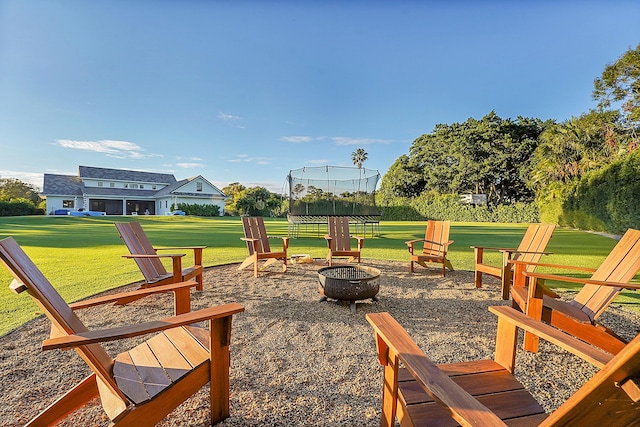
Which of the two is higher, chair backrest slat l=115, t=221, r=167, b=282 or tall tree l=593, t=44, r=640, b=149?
tall tree l=593, t=44, r=640, b=149

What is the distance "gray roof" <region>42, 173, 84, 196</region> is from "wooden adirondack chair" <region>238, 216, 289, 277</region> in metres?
33.5

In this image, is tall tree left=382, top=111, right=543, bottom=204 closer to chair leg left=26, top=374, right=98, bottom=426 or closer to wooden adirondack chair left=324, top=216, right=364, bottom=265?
wooden adirondack chair left=324, top=216, right=364, bottom=265

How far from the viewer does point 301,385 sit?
2.19m

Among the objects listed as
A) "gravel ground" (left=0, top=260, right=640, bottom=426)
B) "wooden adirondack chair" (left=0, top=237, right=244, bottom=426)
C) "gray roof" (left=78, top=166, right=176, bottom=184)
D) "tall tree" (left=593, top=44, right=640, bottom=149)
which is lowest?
"gravel ground" (left=0, top=260, right=640, bottom=426)

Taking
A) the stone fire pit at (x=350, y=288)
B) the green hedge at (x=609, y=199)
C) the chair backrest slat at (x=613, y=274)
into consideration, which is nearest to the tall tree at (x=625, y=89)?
the green hedge at (x=609, y=199)

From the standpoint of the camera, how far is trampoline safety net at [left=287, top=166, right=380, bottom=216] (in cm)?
1312

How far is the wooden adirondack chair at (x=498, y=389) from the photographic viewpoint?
704 mm

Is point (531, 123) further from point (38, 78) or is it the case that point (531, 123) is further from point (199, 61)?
point (38, 78)

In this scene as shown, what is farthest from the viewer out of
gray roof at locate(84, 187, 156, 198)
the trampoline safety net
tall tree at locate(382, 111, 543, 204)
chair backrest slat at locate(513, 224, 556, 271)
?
gray roof at locate(84, 187, 156, 198)

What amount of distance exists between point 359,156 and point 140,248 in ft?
157

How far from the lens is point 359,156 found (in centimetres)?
5016

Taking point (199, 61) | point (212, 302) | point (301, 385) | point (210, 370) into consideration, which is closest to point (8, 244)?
point (210, 370)

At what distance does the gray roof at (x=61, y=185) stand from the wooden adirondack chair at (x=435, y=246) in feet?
117

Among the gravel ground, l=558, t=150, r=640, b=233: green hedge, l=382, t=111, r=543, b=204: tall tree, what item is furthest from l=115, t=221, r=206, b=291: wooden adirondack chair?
l=382, t=111, r=543, b=204: tall tree
